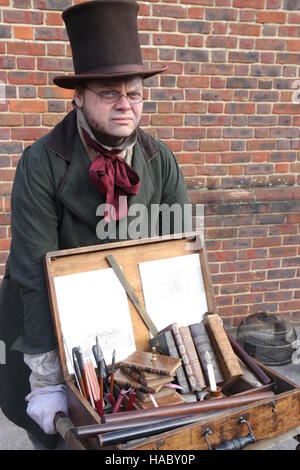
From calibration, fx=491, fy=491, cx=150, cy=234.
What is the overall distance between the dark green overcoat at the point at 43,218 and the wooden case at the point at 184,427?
0.28 feet

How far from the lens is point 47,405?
5.21ft

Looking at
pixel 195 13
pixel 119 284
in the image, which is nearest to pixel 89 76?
pixel 119 284

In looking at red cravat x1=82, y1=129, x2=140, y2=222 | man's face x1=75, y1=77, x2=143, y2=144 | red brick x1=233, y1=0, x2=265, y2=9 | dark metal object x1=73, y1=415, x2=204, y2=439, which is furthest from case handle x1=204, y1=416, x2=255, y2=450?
red brick x1=233, y1=0, x2=265, y2=9

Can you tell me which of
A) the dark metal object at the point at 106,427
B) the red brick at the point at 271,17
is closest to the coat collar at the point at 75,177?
the dark metal object at the point at 106,427

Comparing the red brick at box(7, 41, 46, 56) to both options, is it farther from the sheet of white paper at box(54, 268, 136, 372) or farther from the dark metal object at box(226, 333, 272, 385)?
the dark metal object at box(226, 333, 272, 385)

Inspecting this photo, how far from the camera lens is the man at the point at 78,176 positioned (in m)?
1.64

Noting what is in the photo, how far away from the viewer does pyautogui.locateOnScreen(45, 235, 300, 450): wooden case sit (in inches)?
53.4

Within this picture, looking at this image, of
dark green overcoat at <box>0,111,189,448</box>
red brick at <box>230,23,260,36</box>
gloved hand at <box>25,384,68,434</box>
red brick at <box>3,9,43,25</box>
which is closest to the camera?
gloved hand at <box>25,384,68,434</box>

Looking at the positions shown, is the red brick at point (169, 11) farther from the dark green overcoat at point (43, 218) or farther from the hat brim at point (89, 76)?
the hat brim at point (89, 76)

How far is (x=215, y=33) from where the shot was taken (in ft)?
10.9

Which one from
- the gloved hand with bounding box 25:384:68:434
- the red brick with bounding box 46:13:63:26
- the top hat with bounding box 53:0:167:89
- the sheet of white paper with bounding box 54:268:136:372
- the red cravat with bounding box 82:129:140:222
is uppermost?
the red brick with bounding box 46:13:63:26

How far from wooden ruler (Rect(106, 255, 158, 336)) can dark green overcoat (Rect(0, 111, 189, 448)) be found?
156 mm
